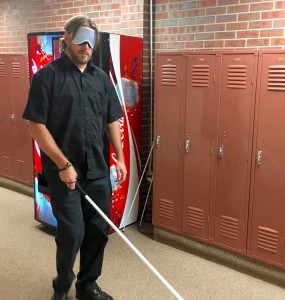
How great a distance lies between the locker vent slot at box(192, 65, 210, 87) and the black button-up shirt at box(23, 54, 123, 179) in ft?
3.04

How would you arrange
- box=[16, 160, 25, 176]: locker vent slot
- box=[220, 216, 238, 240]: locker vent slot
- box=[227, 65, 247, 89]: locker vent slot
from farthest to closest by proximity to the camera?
box=[16, 160, 25, 176]: locker vent slot
box=[220, 216, 238, 240]: locker vent slot
box=[227, 65, 247, 89]: locker vent slot

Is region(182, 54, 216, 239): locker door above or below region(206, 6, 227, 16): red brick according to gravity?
below

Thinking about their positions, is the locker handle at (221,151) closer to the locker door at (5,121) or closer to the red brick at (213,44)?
the red brick at (213,44)

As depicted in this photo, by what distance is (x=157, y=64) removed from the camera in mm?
3166

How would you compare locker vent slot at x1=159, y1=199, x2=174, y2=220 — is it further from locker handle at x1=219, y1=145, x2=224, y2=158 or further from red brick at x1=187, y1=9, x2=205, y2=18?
red brick at x1=187, y1=9, x2=205, y2=18

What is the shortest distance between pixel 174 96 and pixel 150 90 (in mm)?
621

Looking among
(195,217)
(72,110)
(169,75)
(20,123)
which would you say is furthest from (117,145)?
(20,123)

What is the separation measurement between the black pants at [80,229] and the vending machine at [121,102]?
38.2 inches

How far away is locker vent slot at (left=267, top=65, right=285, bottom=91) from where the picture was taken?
255cm

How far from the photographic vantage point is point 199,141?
303 cm

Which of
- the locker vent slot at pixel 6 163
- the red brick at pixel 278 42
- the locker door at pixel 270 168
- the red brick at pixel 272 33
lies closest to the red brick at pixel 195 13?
the red brick at pixel 272 33

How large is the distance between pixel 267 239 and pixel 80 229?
1.41m

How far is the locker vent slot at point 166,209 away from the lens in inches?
130

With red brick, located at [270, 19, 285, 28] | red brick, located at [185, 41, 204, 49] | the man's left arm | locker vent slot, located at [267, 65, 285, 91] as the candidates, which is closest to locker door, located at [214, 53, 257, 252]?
locker vent slot, located at [267, 65, 285, 91]
